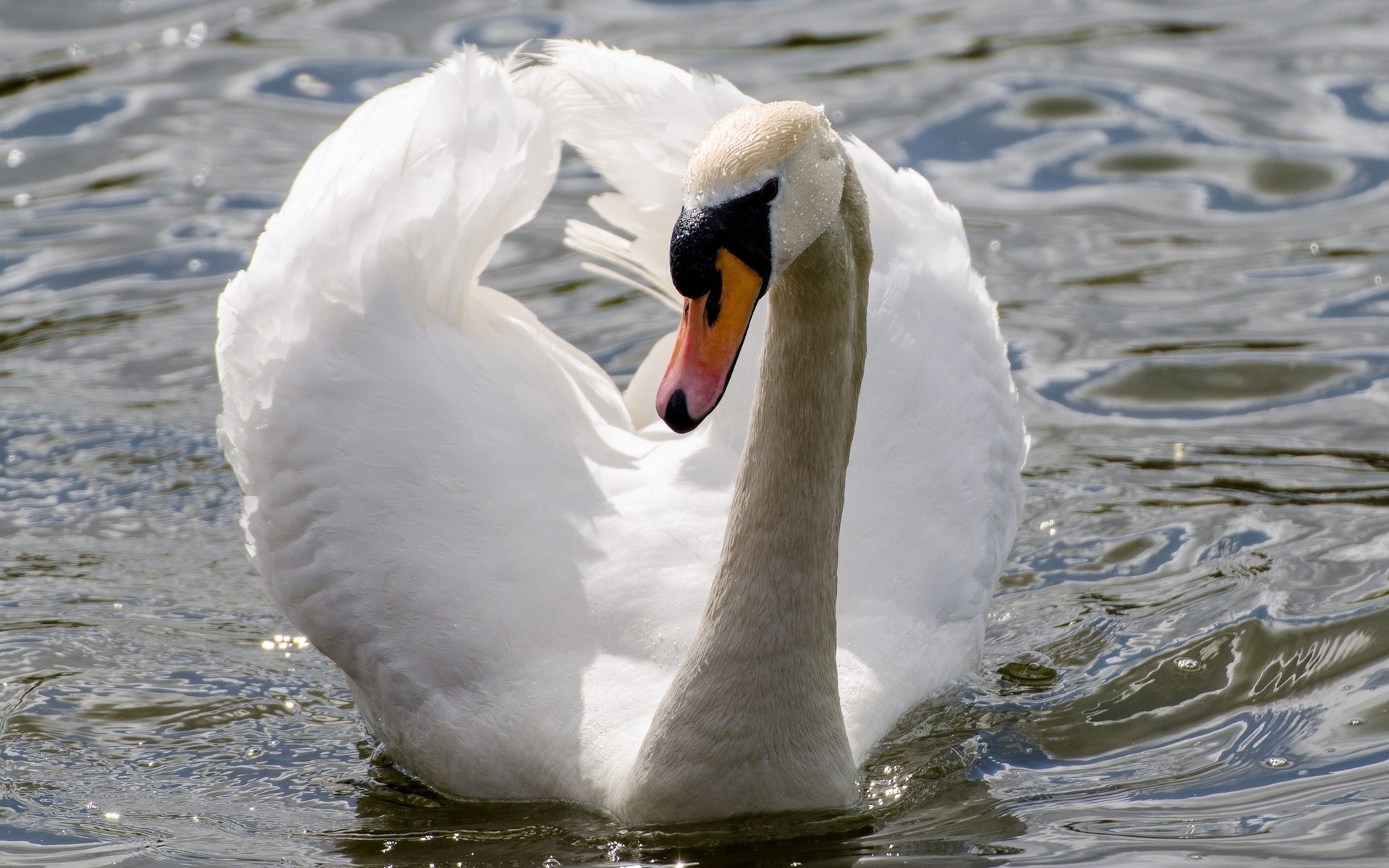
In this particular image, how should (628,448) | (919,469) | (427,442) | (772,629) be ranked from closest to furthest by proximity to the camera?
(772,629) < (427,442) < (919,469) < (628,448)

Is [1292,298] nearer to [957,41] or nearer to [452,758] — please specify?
[957,41]

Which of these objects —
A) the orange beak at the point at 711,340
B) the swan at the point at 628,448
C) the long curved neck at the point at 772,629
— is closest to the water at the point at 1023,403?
the long curved neck at the point at 772,629

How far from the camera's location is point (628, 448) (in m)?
5.76

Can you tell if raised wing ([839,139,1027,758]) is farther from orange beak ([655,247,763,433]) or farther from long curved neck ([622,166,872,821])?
orange beak ([655,247,763,433])

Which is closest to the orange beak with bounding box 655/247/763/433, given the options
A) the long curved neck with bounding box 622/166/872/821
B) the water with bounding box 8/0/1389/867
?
the long curved neck with bounding box 622/166/872/821

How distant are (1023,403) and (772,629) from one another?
372 cm

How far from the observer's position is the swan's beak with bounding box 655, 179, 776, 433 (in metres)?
3.81

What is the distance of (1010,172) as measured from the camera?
10227mm

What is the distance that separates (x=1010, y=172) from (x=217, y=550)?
16.5 ft

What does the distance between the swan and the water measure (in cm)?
25

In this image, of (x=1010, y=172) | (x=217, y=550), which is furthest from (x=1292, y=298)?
(x=217, y=550)

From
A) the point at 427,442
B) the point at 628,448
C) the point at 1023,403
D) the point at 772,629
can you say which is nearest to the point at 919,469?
the point at 628,448

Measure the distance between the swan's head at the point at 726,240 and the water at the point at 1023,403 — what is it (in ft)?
4.12

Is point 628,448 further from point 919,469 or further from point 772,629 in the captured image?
point 772,629
